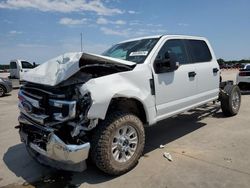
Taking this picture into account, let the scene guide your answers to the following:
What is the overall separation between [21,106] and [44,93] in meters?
0.69

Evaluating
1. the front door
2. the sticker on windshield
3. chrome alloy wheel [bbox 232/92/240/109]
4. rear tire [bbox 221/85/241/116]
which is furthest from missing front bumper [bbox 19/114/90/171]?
chrome alloy wheel [bbox 232/92/240/109]

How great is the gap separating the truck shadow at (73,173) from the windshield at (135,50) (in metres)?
1.67

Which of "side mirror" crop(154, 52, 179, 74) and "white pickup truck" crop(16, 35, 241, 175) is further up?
"side mirror" crop(154, 52, 179, 74)

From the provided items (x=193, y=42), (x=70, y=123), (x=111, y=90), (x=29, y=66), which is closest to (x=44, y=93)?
(x=70, y=123)

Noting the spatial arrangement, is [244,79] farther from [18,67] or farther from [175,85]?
[18,67]

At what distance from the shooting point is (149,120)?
4949 millimetres

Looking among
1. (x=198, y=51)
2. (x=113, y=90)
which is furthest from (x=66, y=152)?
(x=198, y=51)

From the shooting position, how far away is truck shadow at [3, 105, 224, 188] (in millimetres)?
4270

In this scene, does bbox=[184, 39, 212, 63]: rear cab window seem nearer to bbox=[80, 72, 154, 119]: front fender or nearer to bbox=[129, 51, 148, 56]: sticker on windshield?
bbox=[129, 51, 148, 56]: sticker on windshield

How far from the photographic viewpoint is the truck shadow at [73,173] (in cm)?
427

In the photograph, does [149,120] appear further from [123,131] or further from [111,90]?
[111,90]

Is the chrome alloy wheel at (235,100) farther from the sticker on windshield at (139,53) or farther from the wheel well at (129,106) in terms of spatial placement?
the wheel well at (129,106)

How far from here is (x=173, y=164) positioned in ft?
15.3

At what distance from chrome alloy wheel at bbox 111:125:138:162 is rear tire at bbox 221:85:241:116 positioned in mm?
3883
